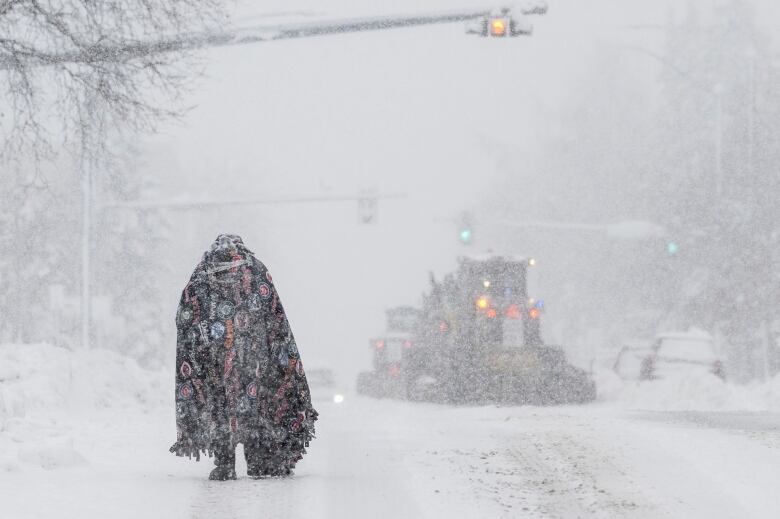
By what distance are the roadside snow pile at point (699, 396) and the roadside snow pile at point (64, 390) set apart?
7.61m

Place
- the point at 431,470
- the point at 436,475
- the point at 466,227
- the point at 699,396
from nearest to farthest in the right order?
the point at 436,475 < the point at 431,470 < the point at 699,396 < the point at 466,227

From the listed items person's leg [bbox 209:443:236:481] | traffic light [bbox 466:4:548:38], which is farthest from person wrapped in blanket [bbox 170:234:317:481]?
traffic light [bbox 466:4:548:38]

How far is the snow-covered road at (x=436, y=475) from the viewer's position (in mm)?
8102

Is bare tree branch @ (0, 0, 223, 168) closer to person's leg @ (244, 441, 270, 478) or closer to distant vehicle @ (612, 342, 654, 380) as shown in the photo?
person's leg @ (244, 441, 270, 478)

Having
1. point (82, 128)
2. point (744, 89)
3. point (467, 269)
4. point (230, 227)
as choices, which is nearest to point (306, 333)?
point (230, 227)

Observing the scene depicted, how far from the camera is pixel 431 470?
392 inches

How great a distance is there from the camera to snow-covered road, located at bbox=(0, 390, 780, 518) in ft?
26.6

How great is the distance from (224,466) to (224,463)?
2cm

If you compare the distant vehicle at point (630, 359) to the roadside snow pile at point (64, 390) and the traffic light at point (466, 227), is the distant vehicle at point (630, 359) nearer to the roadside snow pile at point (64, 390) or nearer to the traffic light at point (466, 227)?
the traffic light at point (466, 227)

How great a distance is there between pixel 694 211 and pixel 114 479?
38.5m

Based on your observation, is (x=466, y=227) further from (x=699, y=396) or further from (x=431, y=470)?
(x=431, y=470)

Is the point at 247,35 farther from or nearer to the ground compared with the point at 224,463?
farther from the ground

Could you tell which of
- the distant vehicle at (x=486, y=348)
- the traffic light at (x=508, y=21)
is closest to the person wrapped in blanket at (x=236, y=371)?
the traffic light at (x=508, y=21)

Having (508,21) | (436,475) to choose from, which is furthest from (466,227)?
(436,475)
